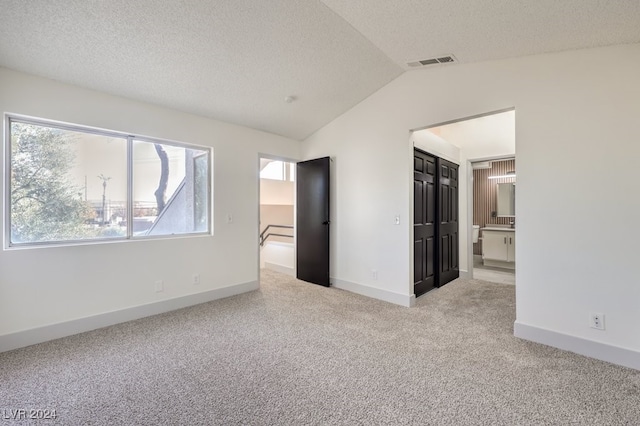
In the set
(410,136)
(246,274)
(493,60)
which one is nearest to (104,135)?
(246,274)

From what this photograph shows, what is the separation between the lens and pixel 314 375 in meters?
2.06

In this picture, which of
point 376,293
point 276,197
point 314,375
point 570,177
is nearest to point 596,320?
point 570,177

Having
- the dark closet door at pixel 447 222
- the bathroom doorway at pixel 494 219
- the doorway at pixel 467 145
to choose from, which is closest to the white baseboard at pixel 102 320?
the dark closet door at pixel 447 222

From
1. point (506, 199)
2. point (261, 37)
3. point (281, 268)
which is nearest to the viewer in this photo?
point (261, 37)

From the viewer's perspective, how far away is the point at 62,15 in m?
2.05

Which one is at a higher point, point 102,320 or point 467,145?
point 467,145

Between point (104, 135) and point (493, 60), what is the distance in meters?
4.13

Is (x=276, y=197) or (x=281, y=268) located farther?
(x=276, y=197)

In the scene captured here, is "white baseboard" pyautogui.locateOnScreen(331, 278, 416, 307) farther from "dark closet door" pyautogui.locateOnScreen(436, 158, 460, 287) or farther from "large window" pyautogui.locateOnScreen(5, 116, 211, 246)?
"large window" pyautogui.locateOnScreen(5, 116, 211, 246)

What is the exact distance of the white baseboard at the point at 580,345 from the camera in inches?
85.8

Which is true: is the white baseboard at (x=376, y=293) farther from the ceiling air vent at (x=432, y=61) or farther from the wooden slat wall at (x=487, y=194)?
the wooden slat wall at (x=487, y=194)

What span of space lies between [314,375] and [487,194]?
6.03 m

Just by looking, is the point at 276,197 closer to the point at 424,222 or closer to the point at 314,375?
the point at 424,222

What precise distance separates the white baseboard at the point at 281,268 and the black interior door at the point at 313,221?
1.07 feet
